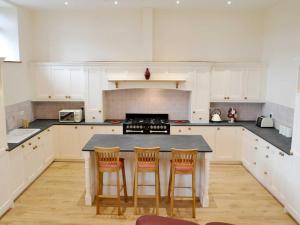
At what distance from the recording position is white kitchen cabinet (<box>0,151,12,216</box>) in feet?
13.1

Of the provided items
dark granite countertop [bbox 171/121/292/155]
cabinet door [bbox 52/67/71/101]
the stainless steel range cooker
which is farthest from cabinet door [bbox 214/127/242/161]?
cabinet door [bbox 52/67/71/101]

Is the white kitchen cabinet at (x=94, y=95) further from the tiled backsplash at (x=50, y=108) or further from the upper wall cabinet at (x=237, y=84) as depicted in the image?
the upper wall cabinet at (x=237, y=84)

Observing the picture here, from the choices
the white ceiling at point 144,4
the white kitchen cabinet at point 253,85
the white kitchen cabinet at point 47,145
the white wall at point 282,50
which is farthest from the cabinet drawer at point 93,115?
the white wall at point 282,50

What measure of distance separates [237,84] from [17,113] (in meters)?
4.80

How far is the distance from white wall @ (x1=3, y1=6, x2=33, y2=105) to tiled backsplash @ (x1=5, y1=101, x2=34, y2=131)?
0.11 metres

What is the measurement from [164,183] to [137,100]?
2.59 m

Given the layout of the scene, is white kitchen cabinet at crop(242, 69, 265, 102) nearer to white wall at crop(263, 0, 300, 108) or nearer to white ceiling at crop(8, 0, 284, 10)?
white wall at crop(263, 0, 300, 108)

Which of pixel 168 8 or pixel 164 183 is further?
pixel 168 8

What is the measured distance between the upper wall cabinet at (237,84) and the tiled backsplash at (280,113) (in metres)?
0.29

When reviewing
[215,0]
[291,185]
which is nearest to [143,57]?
[215,0]

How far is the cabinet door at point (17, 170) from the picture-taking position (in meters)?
4.39

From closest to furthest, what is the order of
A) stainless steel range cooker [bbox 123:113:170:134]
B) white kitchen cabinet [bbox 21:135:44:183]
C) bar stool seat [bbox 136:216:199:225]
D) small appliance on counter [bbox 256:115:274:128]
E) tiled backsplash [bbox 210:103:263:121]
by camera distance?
bar stool seat [bbox 136:216:199:225] < white kitchen cabinet [bbox 21:135:44:183] < small appliance on counter [bbox 256:115:274:128] < stainless steel range cooker [bbox 123:113:170:134] < tiled backsplash [bbox 210:103:263:121]

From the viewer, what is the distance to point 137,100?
6.61m

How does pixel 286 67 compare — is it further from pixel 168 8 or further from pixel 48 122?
pixel 48 122
